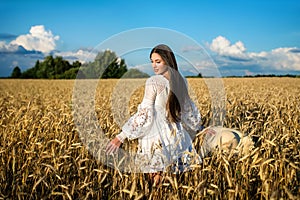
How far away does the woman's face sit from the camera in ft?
13.3

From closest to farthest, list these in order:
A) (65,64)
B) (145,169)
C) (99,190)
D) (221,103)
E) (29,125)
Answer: (99,190), (145,169), (29,125), (221,103), (65,64)

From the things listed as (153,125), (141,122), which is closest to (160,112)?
(153,125)

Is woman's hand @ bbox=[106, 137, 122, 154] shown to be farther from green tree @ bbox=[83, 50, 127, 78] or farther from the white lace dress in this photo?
green tree @ bbox=[83, 50, 127, 78]

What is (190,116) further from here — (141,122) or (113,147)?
(113,147)

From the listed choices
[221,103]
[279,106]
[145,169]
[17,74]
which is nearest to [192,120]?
[145,169]

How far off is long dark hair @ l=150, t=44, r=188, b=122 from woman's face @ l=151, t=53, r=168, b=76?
0.12 feet

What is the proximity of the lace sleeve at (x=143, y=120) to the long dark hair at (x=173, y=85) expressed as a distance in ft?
0.76

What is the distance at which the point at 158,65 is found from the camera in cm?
407

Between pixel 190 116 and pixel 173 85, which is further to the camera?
pixel 190 116

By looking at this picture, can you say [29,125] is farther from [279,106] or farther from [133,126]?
[279,106]

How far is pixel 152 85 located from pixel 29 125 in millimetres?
2016

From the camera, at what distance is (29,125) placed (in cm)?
477

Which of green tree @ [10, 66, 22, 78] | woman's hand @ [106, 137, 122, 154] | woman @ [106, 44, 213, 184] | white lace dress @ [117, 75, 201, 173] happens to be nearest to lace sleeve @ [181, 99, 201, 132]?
woman @ [106, 44, 213, 184]

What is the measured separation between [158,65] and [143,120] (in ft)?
2.33
